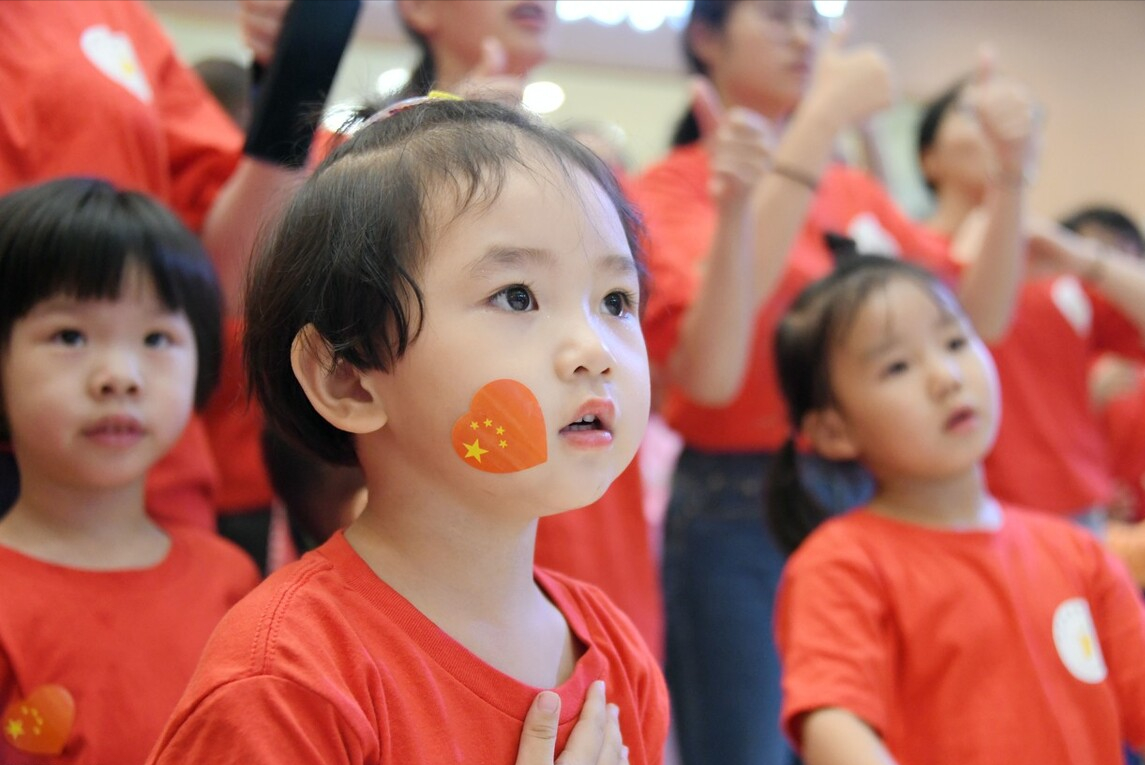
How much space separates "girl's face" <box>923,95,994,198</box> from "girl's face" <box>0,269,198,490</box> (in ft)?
5.78

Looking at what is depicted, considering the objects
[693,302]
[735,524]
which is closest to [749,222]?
[693,302]

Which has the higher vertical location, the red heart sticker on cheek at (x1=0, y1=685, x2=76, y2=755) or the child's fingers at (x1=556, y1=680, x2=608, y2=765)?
the child's fingers at (x1=556, y1=680, x2=608, y2=765)

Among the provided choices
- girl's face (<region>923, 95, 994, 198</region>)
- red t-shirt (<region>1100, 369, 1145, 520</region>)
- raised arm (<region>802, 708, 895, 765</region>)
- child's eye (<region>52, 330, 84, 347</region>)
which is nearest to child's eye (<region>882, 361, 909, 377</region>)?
raised arm (<region>802, 708, 895, 765</region>)

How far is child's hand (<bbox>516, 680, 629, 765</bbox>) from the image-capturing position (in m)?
0.74

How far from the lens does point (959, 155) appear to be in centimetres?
231

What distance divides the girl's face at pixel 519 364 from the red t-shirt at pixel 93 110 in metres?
0.51

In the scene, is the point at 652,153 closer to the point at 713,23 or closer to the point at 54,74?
the point at 713,23

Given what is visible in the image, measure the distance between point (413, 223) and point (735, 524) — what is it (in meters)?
0.88

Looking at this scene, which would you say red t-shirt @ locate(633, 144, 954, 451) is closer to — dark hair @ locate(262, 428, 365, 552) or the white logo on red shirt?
dark hair @ locate(262, 428, 365, 552)

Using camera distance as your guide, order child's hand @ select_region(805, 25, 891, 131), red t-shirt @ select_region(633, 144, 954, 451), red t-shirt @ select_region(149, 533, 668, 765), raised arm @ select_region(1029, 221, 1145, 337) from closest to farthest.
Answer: red t-shirt @ select_region(149, 533, 668, 765)
red t-shirt @ select_region(633, 144, 954, 451)
child's hand @ select_region(805, 25, 891, 131)
raised arm @ select_region(1029, 221, 1145, 337)

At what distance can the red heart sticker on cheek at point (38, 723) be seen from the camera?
2.92ft

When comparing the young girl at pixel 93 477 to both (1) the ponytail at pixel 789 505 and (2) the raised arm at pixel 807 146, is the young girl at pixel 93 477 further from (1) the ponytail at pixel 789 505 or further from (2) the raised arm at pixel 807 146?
(2) the raised arm at pixel 807 146

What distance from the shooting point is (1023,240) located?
1741mm

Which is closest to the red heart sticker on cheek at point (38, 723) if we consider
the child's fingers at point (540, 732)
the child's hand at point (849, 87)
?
the child's fingers at point (540, 732)
